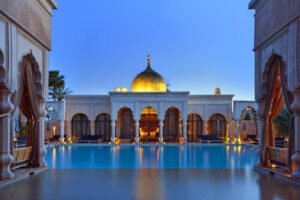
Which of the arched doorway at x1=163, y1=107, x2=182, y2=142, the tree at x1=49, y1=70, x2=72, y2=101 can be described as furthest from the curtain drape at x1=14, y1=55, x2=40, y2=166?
the tree at x1=49, y1=70, x2=72, y2=101

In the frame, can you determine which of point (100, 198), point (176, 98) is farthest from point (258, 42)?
point (176, 98)

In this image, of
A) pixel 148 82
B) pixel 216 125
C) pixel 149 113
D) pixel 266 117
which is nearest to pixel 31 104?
pixel 266 117

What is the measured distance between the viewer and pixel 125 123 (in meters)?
23.2

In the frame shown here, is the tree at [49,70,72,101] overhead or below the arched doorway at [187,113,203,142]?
overhead

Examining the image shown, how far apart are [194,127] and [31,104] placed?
51.9 feet

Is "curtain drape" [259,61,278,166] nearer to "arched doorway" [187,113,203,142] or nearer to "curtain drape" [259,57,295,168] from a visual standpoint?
"curtain drape" [259,57,295,168]

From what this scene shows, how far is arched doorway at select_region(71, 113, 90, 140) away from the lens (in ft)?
71.4

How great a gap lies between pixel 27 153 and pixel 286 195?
6.80 metres

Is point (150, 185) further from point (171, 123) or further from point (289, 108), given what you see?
point (171, 123)

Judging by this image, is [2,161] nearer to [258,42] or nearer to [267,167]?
[267,167]

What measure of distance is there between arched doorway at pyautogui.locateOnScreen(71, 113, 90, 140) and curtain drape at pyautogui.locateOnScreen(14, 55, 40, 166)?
12971 mm

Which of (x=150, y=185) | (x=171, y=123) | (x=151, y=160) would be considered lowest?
(x=151, y=160)

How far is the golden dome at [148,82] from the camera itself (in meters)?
20.9

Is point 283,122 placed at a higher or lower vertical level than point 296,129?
lower
